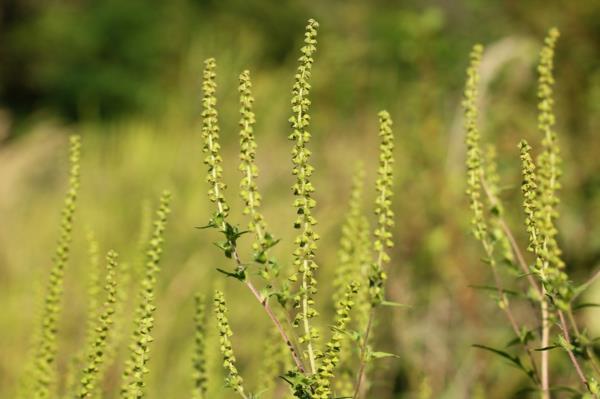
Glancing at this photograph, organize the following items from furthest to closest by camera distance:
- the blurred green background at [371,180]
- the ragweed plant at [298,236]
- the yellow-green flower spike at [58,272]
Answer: the blurred green background at [371,180], the yellow-green flower spike at [58,272], the ragweed plant at [298,236]

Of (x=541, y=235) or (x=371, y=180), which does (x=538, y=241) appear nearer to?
(x=541, y=235)

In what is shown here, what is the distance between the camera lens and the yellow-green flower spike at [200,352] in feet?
6.08

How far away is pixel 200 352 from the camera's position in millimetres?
1953

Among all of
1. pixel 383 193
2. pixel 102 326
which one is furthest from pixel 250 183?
pixel 102 326

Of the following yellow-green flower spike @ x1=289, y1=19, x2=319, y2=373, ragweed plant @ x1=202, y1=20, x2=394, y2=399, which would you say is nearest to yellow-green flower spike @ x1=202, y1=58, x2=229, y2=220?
ragweed plant @ x1=202, y1=20, x2=394, y2=399

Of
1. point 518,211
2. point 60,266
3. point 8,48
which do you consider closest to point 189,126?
point 518,211

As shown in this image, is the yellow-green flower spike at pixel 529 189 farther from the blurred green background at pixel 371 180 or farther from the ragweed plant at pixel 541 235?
the blurred green background at pixel 371 180

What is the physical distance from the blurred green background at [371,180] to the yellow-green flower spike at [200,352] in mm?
395

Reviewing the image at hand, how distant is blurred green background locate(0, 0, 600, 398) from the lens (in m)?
4.12

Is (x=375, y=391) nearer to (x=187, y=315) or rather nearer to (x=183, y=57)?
(x=187, y=315)

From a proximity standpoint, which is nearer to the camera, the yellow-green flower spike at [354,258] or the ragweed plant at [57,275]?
the ragweed plant at [57,275]

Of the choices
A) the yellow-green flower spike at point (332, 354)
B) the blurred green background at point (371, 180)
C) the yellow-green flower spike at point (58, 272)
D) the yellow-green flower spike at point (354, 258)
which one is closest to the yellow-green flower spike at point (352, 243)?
the yellow-green flower spike at point (354, 258)

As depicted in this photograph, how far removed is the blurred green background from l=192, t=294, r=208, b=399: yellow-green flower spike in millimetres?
395

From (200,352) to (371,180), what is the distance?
5150 millimetres
